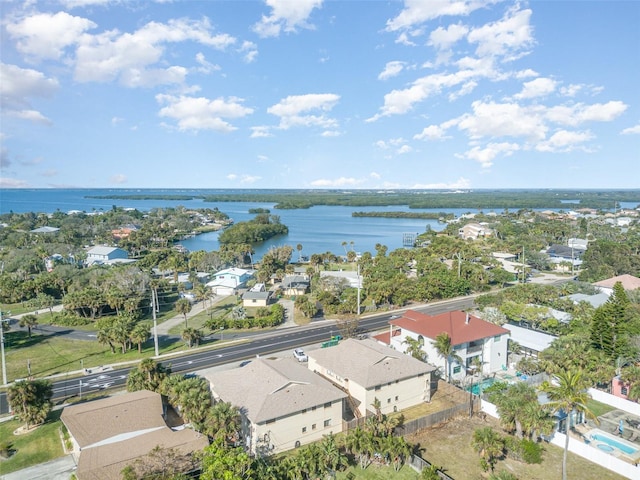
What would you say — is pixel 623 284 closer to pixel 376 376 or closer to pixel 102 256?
pixel 376 376

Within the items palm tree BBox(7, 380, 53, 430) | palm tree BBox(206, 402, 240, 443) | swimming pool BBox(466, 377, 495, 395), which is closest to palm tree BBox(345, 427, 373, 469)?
palm tree BBox(206, 402, 240, 443)

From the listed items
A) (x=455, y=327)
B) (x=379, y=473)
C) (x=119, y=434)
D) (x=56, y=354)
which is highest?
(x=455, y=327)

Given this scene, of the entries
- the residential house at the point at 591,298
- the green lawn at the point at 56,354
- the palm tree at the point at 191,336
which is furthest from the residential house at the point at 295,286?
the residential house at the point at 591,298

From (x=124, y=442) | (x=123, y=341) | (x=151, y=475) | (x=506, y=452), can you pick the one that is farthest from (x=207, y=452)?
(x=123, y=341)

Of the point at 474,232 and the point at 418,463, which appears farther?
the point at 474,232

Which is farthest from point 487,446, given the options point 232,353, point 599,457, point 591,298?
point 591,298

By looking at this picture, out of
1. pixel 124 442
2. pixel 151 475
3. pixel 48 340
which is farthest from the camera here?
pixel 48 340

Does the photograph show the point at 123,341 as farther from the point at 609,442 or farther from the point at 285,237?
the point at 285,237

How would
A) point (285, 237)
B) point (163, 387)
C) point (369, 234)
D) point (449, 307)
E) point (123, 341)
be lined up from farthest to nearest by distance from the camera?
point (369, 234) < point (285, 237) < point (449, 307) < point (123, 341) < point (163, 387)
